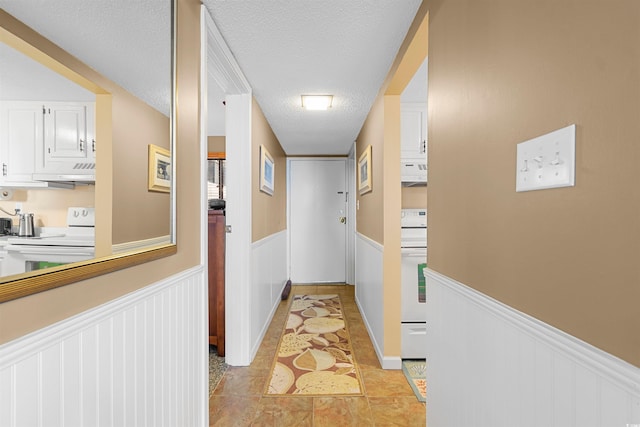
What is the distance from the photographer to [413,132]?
2.96 metres

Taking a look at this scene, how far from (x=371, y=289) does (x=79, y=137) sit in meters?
2.72

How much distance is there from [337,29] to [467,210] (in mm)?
1231

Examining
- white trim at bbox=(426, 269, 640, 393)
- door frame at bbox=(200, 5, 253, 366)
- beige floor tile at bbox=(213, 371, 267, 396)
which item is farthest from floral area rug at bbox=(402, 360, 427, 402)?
white trim at bbox=(426, 269, 640, 393)

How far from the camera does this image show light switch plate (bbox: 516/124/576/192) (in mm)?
689

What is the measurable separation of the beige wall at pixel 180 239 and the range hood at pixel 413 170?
1879mm

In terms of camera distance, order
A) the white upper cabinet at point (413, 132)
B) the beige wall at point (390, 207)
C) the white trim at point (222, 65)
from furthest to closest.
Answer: the white upper cabinet at point (413, 132) < the beige wall at point (390, 207) < the white trim at point (222, 65)

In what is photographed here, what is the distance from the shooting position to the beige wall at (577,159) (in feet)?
1.89

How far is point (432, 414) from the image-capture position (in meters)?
1.53

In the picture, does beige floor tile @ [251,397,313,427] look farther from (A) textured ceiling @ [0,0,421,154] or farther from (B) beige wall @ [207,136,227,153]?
(B) beige wall @ [207,136,227,153]

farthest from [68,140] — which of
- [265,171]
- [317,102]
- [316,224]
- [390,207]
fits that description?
[316,224]

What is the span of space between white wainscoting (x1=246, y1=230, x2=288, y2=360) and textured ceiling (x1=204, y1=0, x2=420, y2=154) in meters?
1.29

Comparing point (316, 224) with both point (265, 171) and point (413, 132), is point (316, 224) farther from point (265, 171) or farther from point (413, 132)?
point (413, 132)

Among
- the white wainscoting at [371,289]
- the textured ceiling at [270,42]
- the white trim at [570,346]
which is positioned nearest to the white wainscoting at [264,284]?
the white wainscoting at [371,289]

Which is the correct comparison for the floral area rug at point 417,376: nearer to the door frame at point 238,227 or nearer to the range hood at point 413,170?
the door frame at point 238,227
